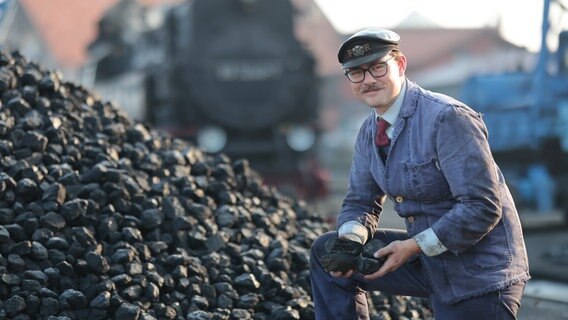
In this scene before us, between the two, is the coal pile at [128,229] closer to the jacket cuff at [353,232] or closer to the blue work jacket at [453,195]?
the jacket cuff at [353,232]

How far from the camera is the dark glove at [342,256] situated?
342cm

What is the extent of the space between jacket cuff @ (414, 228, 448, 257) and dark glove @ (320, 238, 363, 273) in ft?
0.92

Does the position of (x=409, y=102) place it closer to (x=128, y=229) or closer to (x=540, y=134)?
(x=128, y=229)

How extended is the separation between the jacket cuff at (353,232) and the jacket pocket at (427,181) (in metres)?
0.33

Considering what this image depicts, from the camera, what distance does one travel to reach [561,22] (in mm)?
11656

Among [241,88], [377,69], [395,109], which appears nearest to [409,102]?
[395,109]

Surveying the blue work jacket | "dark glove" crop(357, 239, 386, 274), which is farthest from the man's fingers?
the blue work jacket

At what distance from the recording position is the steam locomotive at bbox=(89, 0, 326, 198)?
1290 centimetres

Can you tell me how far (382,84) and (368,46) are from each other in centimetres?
17

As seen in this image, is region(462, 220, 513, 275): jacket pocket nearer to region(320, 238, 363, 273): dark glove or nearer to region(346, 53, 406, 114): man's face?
region(320, 238, 363, 273): dark glove

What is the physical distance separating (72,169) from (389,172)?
2.26 metres

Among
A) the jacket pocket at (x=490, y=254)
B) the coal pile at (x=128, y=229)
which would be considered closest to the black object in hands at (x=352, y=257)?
the jacket pocket at (x=490, y=254)

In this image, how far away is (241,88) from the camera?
1310 cm

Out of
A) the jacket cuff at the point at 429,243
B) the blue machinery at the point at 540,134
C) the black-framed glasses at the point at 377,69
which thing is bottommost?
the jacket cuff at the point at 429,243
